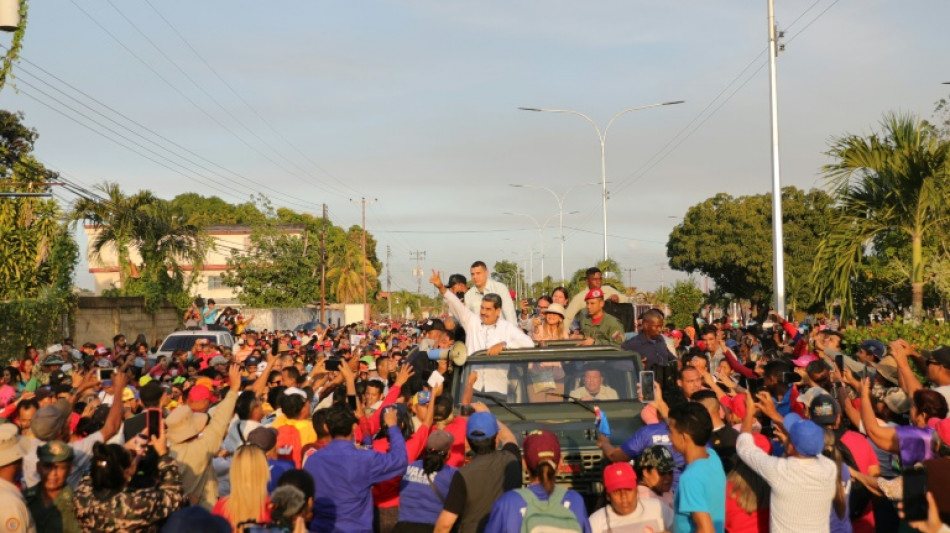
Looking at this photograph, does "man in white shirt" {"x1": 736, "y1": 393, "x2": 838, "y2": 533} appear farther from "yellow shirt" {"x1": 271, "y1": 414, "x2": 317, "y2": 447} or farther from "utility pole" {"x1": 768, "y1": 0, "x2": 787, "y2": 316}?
"utility pole" {"x1": 768, "y1": 0, "x2": 787, "y2": 316}

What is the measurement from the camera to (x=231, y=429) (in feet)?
31.1

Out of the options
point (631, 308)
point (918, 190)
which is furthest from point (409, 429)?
point (918, 190)

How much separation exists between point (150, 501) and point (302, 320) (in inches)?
2551

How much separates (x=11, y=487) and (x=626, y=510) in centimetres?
355

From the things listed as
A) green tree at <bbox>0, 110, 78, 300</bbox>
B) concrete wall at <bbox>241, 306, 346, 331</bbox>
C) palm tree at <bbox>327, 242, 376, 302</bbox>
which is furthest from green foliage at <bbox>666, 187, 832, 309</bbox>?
green tree at <bbox>0, 110, 78, 300</bbox>

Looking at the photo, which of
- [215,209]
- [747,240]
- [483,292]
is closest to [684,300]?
[747,240]

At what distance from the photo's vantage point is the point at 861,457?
25.0ft

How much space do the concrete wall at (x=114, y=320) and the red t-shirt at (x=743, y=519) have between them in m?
32.0

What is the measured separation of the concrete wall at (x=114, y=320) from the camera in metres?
37.2

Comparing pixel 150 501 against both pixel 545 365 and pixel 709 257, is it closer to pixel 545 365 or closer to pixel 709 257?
pixel 545 365

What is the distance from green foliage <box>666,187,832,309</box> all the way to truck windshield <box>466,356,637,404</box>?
5053cm

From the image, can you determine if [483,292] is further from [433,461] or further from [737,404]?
[433,461]

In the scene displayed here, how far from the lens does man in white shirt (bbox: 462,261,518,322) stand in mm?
13195

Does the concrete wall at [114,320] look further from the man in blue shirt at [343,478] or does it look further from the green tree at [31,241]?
the man in blue shirt at [343,478]
